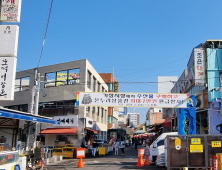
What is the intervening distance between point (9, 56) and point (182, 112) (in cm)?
1271

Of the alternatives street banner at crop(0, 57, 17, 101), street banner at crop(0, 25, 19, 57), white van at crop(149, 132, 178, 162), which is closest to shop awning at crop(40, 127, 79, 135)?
white van at crop(149, 132, 178, 162)

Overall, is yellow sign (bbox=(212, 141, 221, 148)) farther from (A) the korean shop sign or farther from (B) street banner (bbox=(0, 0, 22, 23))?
(B) street banner (bbox=(0, 0, 22, 23))

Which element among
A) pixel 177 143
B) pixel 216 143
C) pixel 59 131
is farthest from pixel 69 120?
pixel 216 143

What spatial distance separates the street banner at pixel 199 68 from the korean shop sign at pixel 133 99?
16.5 feet

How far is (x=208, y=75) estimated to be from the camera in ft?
76.6

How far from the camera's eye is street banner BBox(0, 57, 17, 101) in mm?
11703

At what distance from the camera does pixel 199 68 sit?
23781 mm

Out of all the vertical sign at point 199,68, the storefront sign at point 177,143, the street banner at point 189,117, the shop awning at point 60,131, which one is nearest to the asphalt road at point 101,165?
the storefront sign at point 177,143

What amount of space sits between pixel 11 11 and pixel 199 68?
1700cm

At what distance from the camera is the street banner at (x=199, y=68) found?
23.4 m

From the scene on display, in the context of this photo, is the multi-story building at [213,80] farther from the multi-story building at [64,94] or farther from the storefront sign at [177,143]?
the multi-story building at [64,94]

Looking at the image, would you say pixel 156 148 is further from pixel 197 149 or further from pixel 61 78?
pixel 61 78

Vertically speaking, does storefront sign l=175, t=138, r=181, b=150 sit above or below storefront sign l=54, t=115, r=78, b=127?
below

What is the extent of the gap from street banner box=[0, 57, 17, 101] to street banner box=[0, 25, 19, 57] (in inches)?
10.3
